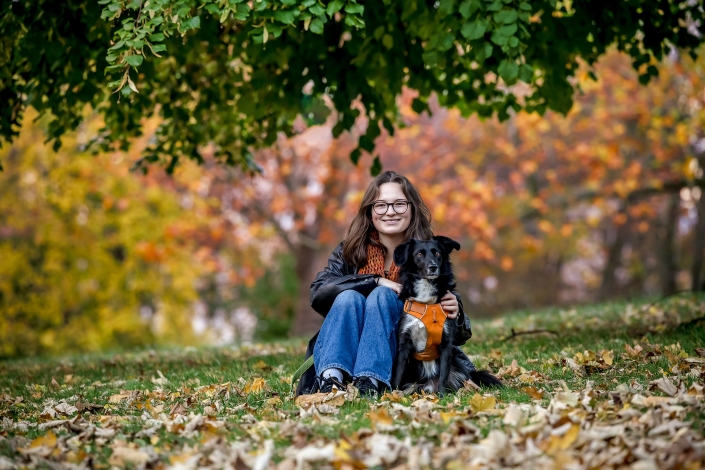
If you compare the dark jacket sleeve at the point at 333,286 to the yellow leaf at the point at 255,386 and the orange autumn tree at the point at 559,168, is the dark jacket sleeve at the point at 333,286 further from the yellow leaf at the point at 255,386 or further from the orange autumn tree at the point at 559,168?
the orange autumn tree at the point at 559,168

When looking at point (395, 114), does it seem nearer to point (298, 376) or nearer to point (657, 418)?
point (298, 376)

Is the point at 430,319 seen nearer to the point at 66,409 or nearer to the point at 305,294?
the point at 66,409

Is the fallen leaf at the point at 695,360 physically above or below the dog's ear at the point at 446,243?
below

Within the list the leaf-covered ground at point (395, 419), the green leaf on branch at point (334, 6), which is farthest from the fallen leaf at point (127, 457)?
the green leaf on branch at point (334, 6)

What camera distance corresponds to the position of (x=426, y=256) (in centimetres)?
450

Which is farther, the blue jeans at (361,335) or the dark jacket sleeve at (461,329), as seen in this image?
the dark jacket sleeve at (461,329)

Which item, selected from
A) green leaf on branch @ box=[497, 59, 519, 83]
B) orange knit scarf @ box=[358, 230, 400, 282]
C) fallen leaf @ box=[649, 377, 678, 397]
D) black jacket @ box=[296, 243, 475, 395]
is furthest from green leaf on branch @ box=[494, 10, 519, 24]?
fallen leaf @ box=[649, 377, 678, 397]

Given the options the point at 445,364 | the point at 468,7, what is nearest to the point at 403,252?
the point at 445,364

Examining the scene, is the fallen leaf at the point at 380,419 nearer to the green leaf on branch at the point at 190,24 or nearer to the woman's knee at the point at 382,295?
the woman's knee at the point at 382,295

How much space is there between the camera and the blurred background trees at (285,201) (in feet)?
49.1

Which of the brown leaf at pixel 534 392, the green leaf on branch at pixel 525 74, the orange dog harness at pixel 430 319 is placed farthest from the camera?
the green leaf on branch at pixel 525 74

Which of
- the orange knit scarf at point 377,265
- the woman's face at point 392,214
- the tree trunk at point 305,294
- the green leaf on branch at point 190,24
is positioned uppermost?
the green leaf on branch at point 190,24

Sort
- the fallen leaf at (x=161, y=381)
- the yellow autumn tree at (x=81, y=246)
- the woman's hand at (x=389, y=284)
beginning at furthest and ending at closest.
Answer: the yellow autumn tree at (x=81, y=246) < the fallen leaf at (x=161, y=381) < the woman's hand at (x=389, y=284)

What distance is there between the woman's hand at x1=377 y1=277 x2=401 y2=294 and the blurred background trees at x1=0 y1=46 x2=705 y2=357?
9.47 m
